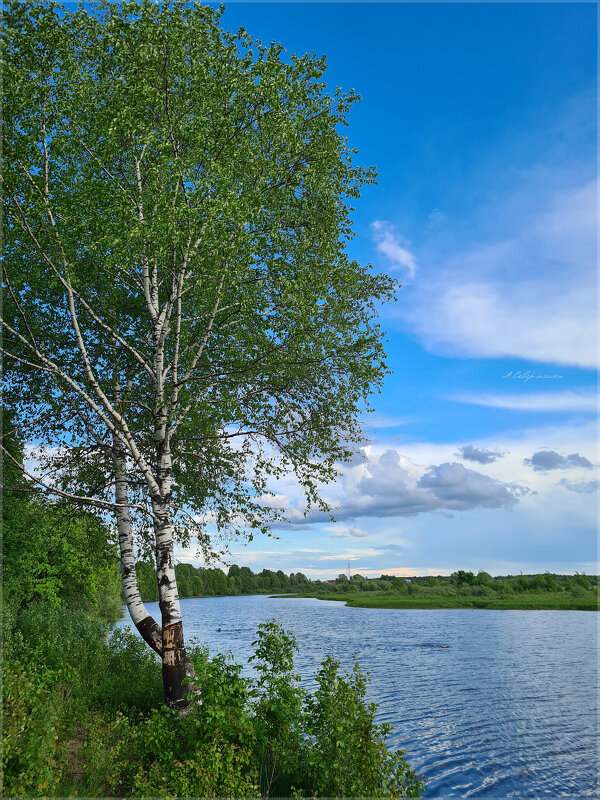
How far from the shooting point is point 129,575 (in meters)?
13.2

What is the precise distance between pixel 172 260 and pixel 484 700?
23.6m

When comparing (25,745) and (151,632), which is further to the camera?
(151,632)

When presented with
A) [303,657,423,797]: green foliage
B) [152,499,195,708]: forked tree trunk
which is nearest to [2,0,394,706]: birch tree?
[152,499,195,708]: forked tree trunk

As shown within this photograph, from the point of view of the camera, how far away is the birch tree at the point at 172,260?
36.4 ft

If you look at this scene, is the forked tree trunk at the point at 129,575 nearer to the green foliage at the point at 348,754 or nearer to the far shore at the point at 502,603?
the green foliage at the point at 348,754

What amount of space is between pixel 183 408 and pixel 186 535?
474 centimetres

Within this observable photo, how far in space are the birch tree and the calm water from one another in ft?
33.1

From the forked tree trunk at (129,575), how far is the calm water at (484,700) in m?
8.49

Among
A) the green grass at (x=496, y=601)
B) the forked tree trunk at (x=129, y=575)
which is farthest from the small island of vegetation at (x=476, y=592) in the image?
the forked tree trunk at (x=129, y=575)

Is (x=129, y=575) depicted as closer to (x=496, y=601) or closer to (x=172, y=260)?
(x=172, y=260)

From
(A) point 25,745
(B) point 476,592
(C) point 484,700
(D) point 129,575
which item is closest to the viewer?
(A) point 25,745

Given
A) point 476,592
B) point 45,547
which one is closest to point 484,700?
point 45,547

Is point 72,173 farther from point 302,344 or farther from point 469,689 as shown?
point 469,689

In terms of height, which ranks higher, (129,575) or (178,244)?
(178,244)
